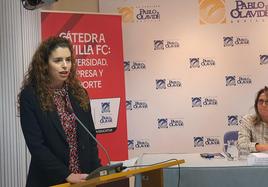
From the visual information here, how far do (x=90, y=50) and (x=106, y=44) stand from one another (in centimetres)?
20

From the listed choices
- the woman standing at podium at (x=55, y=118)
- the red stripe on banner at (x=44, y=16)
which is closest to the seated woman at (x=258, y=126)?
the woman standing at podium at (x=55, y=118)

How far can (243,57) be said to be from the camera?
4.97 m

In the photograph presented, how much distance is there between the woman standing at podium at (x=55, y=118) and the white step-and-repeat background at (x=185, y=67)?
9.04 feet

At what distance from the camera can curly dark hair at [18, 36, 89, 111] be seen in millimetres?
2107

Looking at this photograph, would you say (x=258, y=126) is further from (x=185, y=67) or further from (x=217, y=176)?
(x=185, y=67)

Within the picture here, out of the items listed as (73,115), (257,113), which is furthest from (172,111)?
(73,115)

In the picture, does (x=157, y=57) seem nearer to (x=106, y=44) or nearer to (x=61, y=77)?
(x=106, y=44)

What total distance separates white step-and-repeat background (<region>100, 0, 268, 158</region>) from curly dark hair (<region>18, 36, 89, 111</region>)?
2740 mm

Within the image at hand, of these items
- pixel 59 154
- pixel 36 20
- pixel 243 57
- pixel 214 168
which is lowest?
pixel 214 168

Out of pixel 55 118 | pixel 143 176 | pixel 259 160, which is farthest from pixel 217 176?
pixel 55 118

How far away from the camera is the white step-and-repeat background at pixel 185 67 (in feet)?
16.3

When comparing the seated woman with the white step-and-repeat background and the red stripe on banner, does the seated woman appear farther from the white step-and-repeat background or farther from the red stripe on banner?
the red stripe on banner

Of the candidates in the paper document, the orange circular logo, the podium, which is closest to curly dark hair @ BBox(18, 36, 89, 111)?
the podium

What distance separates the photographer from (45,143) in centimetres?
209
